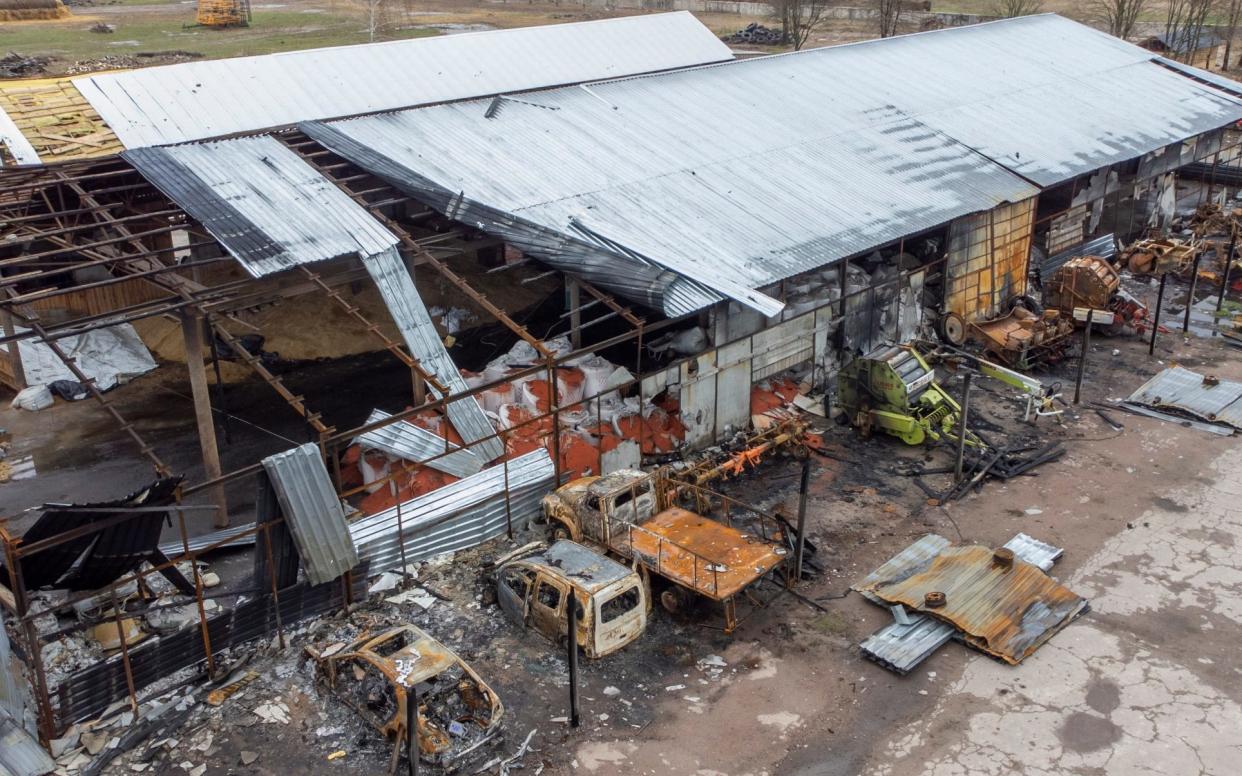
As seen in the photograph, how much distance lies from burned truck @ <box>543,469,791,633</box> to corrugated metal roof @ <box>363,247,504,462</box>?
1.69 meters

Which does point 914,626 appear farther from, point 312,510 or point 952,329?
point 952,329

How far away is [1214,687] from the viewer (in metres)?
14.4

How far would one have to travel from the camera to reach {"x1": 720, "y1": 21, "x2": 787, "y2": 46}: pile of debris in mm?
68375

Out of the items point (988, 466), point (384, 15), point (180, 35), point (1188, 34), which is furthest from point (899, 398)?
point (180, 35)

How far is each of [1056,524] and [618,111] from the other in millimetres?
14943

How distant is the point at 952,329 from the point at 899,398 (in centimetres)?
589

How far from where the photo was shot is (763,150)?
85.2 feet

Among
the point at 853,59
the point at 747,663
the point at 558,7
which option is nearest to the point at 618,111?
the point at 853,59

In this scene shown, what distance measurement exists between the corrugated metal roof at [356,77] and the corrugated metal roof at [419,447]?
44.3 ft

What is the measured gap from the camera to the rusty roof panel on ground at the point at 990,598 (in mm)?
15211

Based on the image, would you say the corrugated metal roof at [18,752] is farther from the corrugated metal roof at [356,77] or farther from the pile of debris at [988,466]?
the corrugated metal roof at [356,77]

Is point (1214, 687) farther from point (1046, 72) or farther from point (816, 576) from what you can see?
point (1046, 72)

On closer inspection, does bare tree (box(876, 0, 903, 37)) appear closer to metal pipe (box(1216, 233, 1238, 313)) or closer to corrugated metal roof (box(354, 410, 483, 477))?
metal pipe (box(1216, 233, 1238, 313))

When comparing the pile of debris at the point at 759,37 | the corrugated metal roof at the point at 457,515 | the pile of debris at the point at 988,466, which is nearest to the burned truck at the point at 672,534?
the corrugated metal roof at the point at 457,515
